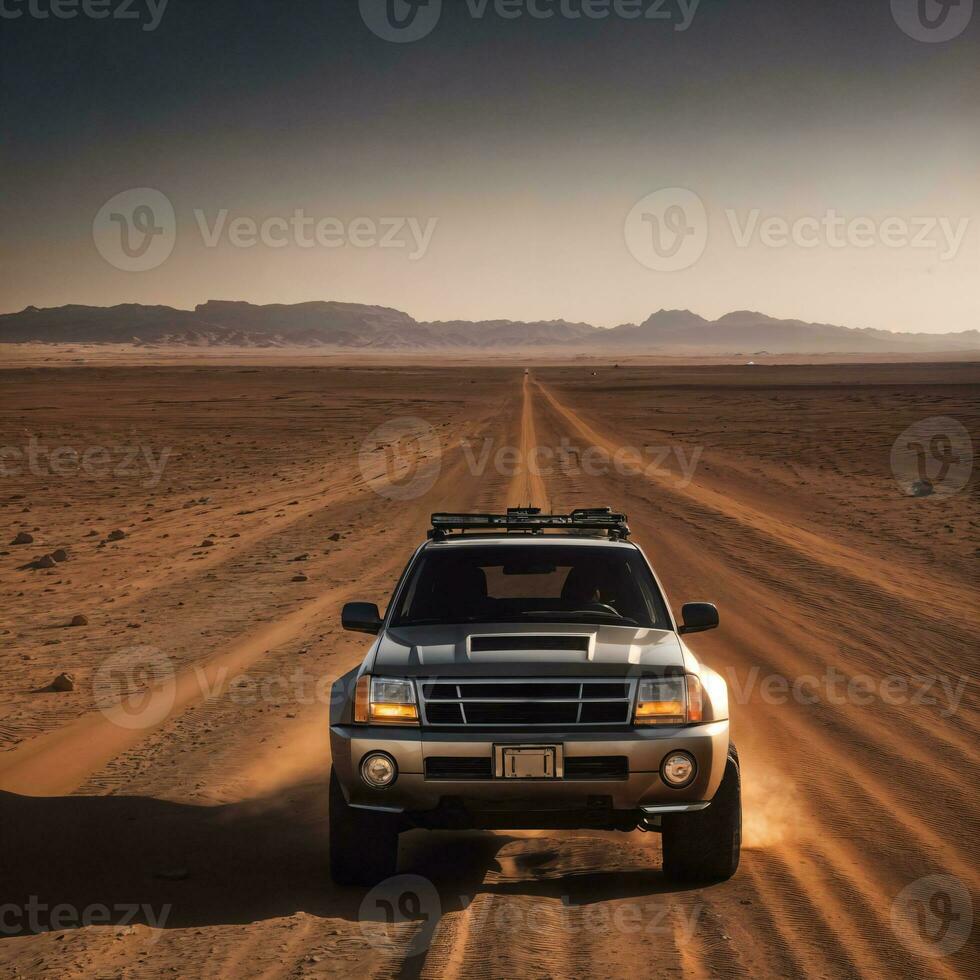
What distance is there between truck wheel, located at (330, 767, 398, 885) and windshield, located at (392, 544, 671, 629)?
1115mm

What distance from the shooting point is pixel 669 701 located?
514 centimetres

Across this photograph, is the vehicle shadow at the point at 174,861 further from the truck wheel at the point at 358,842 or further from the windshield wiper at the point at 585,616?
the windshield wiper at the point at 585,616

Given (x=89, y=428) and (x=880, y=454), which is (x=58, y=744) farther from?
(x=89, y=428)

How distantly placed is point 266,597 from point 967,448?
26.2m

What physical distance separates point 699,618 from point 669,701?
1015 millimetres

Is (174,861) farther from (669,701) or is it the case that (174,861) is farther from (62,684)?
(62,684)

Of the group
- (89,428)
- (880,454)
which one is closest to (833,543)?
(880,454)

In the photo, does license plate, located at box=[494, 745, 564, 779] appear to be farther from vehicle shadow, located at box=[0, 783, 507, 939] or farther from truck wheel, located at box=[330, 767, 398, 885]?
vehicle shadow, located at box=[0, 783, 507, 939]

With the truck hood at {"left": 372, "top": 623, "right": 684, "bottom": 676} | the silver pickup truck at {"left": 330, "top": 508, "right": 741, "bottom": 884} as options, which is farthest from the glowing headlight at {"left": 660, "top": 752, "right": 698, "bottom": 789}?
the truck hood at {"left": 372, "top": 623, "right": 684, "bottom": 676}

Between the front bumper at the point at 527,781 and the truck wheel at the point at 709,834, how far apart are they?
0.20 m

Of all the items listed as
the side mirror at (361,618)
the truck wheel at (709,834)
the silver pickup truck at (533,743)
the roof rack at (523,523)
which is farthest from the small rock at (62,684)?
the truck wheel at (709,834)

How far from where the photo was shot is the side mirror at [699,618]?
19.9 ft

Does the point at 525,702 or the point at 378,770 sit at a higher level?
the point at 525,702

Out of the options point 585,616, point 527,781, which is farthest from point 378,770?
point 585,616
